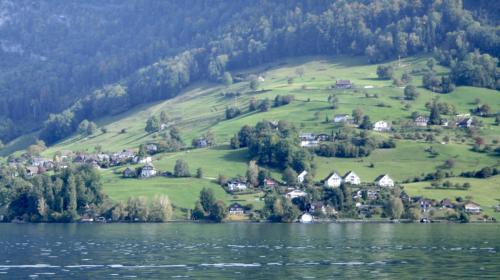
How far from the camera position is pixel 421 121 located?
19650cm

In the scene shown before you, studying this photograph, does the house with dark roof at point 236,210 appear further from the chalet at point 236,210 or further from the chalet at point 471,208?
the chalet at point 471,208

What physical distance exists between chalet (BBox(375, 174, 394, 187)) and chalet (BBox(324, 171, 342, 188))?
21.2 ft

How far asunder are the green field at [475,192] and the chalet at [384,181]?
2.96 m

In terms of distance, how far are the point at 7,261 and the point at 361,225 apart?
219 ft

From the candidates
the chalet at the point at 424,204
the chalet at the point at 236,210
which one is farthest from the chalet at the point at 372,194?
the chalet at the point at 236,210

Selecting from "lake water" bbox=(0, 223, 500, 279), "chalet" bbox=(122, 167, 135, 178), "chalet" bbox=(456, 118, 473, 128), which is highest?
"chalet" bbox=(456, 118, 473, 128)

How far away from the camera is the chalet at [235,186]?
161038 millimetres

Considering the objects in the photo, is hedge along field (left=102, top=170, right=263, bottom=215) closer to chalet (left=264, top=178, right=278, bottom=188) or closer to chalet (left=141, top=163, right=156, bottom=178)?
chalet (left=141, top=163, right=156, bottom=178)

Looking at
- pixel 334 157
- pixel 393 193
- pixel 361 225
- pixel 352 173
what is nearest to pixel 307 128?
pixel 334 157

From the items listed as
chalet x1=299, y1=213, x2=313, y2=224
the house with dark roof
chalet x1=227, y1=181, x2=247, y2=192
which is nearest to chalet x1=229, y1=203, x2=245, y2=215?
the house with dark roof

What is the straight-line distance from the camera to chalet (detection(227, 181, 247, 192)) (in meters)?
161

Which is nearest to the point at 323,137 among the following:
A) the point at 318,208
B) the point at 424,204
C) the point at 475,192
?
the point at 318,208

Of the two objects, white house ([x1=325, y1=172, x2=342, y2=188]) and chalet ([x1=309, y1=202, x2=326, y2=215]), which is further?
white house ([x1=325, y1=172, x2=342, y2=188])

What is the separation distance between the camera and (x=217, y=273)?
70938 millimetres
